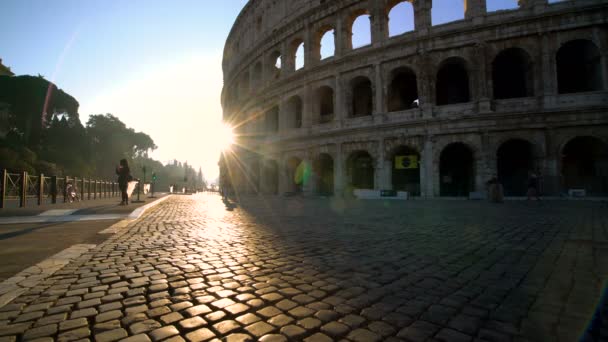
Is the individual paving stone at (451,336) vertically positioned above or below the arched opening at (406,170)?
below

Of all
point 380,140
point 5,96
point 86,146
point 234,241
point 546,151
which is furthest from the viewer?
point 86,146

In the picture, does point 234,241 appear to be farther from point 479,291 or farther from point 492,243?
point 492,243

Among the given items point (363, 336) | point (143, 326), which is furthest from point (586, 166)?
point (143, 326)

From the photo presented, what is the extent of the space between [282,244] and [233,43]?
36439 millimetres

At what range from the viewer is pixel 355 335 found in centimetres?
165

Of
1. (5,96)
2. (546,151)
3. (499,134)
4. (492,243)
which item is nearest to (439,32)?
(499,134)

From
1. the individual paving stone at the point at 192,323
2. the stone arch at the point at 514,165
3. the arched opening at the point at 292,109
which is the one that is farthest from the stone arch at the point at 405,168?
the individual paving stone at the point at 192,323

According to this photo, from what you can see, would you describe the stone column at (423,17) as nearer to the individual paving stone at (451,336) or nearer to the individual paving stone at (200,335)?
the individual paving stone at (451,336)

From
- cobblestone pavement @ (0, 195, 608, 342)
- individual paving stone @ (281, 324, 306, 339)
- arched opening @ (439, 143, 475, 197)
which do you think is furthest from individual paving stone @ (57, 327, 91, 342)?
arched opening @ (439, 143, 475, 197)

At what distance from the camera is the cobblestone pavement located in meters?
1.71

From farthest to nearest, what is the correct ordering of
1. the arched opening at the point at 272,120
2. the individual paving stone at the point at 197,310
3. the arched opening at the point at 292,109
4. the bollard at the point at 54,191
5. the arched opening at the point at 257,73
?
the arched opening at the point at 257,73, the arched opening at the point at 272,120, the arched opening at the point at 292,109, the bollard at the point at 54,191, the individual paving stone at the point at 197,310

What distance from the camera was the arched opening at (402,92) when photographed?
20047mm

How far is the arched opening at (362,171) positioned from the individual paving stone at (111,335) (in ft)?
64.6

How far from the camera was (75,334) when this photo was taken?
1655mm
